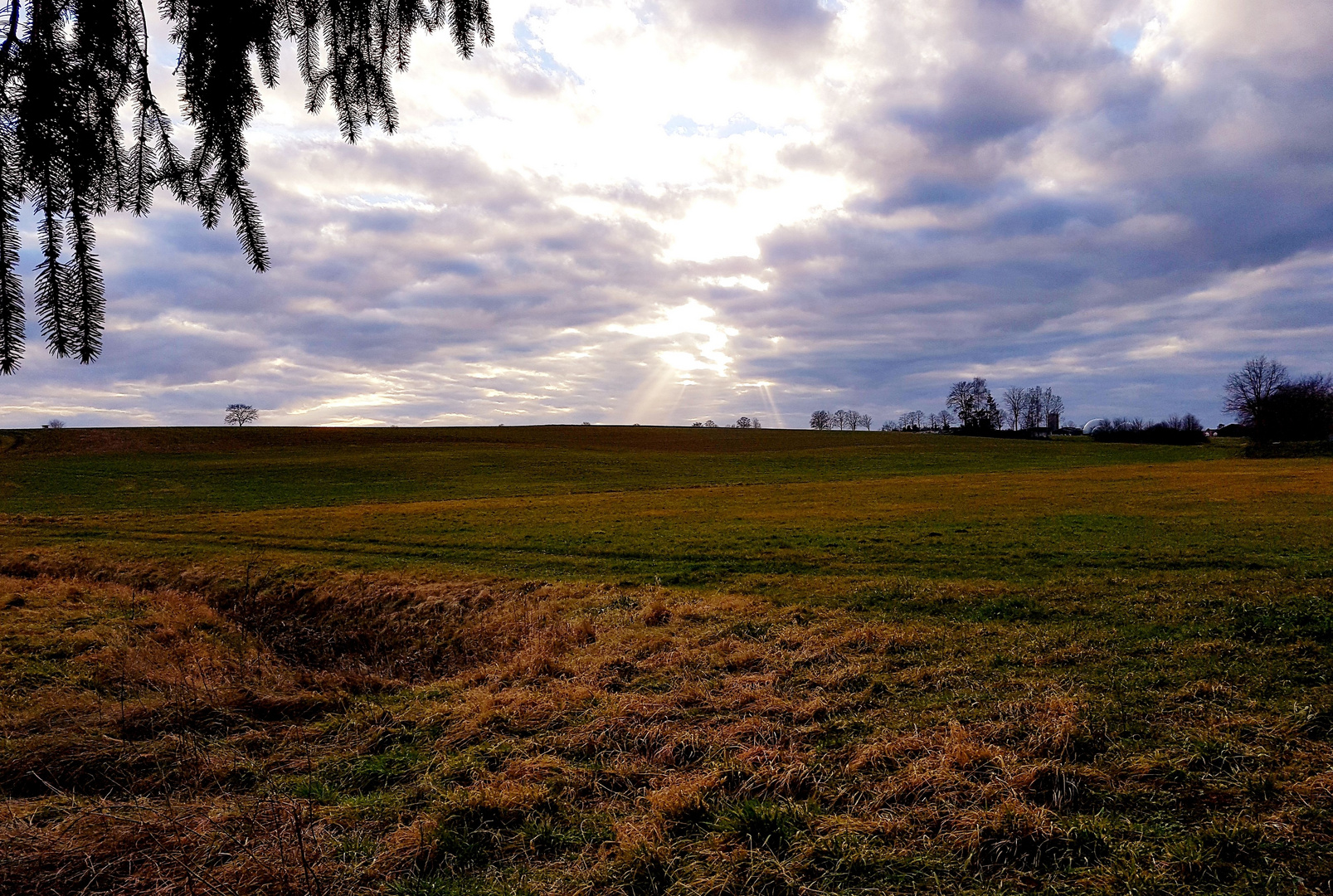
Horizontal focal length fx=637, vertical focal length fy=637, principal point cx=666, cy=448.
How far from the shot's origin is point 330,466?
62.0 m

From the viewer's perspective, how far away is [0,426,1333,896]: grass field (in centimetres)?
454

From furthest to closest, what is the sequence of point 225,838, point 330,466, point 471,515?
point 330,466
point 471,515
point 225,838

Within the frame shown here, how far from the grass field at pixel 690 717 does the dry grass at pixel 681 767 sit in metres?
0.03

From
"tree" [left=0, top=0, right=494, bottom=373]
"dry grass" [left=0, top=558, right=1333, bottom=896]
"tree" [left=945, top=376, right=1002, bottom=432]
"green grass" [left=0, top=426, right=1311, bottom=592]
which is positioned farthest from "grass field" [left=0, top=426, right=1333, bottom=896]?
"tree" [left=945, top=376, right=1002, bottom=432]

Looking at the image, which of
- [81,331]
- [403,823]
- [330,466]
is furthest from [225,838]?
[330,466]

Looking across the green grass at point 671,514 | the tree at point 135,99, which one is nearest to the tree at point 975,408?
the green grass at point 671,514

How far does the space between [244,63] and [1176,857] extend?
7.54 metres

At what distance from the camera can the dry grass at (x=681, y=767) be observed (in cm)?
445

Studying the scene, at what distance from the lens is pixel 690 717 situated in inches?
294

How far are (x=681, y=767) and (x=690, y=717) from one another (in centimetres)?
125

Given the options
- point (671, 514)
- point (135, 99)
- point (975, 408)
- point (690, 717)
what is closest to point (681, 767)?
point (690, 717)

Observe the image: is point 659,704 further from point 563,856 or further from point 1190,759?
point 1190,759

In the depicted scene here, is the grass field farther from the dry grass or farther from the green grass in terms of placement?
the green grass

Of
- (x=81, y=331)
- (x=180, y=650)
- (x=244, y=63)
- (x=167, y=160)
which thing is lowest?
(x=180, y=650)
